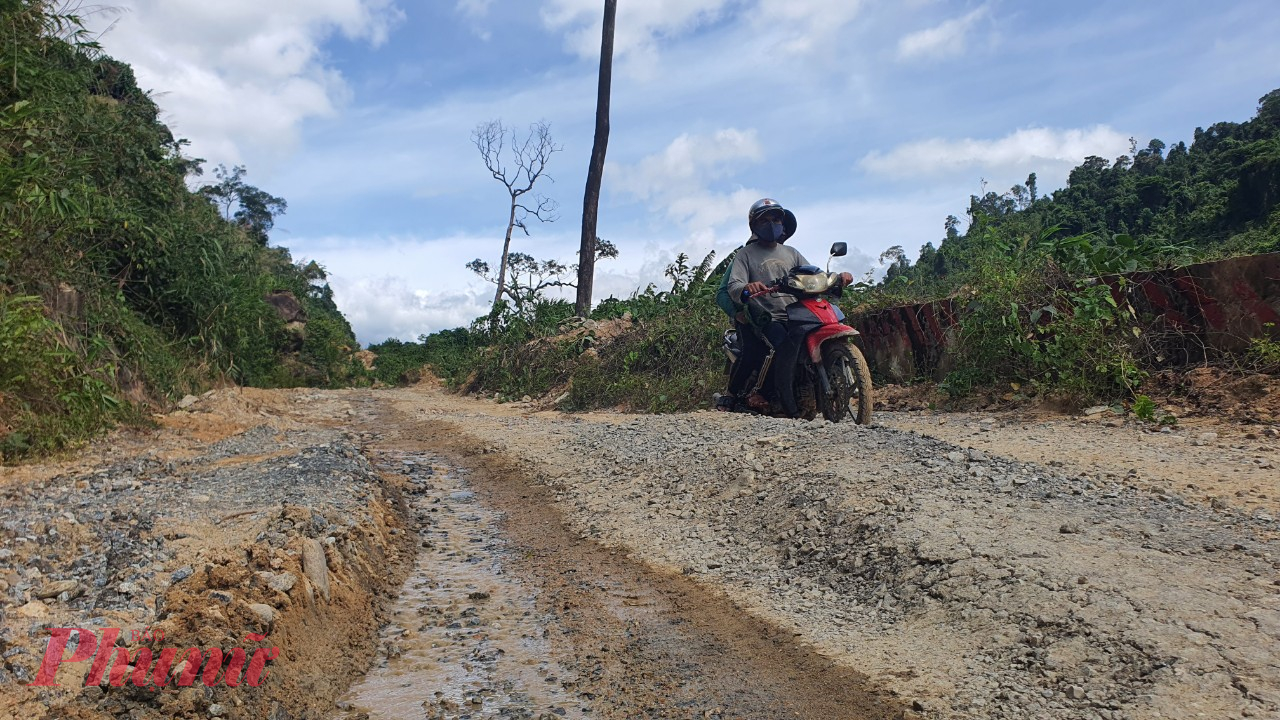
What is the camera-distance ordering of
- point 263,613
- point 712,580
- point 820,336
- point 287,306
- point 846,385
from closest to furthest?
point 263,613
point 712,580
point 846,385
point 820,336
point 287,306

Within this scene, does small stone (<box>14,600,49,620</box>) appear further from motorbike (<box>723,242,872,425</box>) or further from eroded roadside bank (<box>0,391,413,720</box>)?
motorbike (<box>723,242,872,425</box>)

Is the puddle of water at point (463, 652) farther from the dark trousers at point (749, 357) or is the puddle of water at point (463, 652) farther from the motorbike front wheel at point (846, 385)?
the dark trousers at point (749, 357)

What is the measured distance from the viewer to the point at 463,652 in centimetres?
317

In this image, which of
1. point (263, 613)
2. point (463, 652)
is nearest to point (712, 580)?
point (463, 652)

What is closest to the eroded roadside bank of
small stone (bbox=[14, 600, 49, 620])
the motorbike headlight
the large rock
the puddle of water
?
small stone (bbox=[14, 600, 49, 620])

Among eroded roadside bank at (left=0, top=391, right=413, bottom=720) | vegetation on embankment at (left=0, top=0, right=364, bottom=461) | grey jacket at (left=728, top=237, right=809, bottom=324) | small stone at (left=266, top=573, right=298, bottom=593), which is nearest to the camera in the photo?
eroded roadside bank at (left=0, top=391, right=413, bottom=720)

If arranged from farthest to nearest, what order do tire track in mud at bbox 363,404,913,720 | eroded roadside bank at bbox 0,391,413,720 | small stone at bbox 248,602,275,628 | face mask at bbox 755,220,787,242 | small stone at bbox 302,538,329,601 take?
face mask at bbox 755,220,787,242 < small stone at bbox 302,538,329,601 < small stone at bbox 248,602,275,628 < tire track in mud at bbox 363,404,913,720 < eroded roadside bank at bbox 0,391,413,720

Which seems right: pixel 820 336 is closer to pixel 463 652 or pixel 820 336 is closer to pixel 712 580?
pixel 712 580

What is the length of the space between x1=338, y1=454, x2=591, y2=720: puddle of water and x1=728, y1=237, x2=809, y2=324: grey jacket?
3273 mm

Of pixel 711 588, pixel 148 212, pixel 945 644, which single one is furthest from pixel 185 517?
pixel 148 212

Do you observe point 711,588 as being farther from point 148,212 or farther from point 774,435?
point 148,212

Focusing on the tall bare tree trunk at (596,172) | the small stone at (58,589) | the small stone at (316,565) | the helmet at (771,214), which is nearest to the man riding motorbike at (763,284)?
the helmet at (771,214)

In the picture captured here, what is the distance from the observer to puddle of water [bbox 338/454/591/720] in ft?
8.88

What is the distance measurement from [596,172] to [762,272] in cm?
1184
